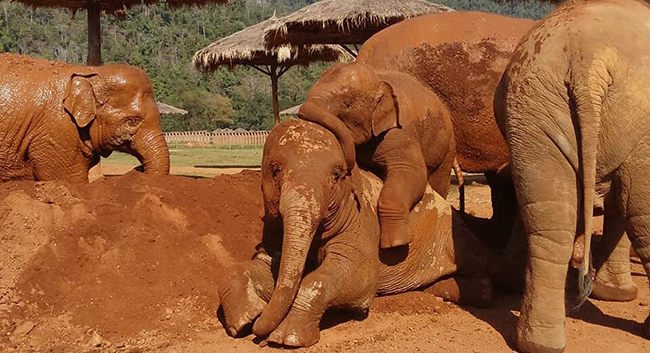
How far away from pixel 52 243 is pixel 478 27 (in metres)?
4.79

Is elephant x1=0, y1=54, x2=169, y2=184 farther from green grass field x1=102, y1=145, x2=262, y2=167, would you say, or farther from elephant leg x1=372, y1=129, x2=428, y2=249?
green grass field x1=102, y1=145, x2=262, y2=167

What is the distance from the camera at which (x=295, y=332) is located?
16.1 feet

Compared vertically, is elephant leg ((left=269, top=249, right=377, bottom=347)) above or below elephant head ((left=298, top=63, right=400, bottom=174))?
below

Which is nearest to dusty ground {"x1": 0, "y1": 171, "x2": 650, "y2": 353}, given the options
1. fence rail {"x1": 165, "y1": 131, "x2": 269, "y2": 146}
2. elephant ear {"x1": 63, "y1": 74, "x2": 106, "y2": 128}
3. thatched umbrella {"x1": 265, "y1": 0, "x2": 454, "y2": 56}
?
elephant ear {"x1": 63, "y1": 74, "x2": 106, "y2": 128}

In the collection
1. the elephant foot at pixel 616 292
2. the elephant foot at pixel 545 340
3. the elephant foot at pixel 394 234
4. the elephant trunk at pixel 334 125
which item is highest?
the elephant trunk at pixel 334 125

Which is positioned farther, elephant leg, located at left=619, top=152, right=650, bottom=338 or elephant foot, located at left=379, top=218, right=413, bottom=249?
elephant foot, located at left=379, top=218, right=413, bottom=249

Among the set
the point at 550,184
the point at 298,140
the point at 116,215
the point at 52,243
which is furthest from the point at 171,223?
the point at 550,184

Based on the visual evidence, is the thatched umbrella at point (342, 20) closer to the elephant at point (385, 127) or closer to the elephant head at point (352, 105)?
the elephant at point (385, 127)

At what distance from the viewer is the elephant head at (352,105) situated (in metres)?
5.54

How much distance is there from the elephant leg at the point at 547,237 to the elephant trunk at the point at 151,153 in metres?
4.66

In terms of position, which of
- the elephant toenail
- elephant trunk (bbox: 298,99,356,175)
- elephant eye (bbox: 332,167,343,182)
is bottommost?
the elephant toenail

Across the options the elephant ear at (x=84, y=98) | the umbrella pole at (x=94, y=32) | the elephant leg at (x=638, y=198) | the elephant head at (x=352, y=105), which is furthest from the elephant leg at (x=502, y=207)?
the umbrella pole at (x=94, y=32)

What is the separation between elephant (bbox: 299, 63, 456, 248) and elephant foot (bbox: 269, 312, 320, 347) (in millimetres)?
1118

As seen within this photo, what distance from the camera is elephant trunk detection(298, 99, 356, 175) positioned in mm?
5484
